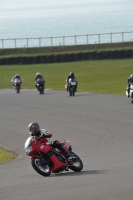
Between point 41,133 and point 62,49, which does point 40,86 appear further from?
point 62,49

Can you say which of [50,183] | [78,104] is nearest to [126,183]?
[50,183]

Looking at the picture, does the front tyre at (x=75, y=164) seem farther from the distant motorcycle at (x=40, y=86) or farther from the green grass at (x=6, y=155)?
the distant motorcycle at (x=40, y=86)

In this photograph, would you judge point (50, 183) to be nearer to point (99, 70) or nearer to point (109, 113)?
point (109, 113)

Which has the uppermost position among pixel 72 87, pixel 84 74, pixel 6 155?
pixel 72 87

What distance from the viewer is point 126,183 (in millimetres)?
9695

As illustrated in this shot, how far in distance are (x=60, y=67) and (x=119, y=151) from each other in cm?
4275

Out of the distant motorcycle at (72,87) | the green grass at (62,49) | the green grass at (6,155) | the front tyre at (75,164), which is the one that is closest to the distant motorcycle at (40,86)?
the distant motorcycle at (72,87)

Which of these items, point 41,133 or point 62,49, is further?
point 62,49

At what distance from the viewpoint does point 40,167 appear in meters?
11.7

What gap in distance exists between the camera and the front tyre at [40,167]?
1158 cm

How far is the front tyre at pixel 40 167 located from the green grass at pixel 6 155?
A: 3.18 m

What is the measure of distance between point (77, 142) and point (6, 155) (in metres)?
2.22

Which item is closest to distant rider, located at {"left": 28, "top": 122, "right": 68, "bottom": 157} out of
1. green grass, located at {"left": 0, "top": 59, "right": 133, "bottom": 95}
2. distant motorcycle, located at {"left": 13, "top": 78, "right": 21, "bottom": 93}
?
green grass, located at {"left": 0, "top": 59, "right": 133, "bottom": 95}

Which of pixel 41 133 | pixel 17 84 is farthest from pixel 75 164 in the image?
pixel 17 84
